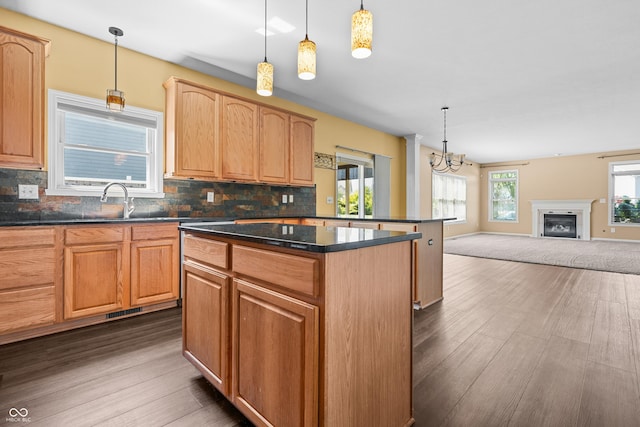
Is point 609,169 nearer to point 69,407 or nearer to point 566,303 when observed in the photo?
point 566,303

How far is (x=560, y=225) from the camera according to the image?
9.89 m

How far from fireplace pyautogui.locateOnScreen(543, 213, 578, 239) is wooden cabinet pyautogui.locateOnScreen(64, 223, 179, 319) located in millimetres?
11195

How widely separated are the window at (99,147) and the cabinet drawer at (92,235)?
0.64 metres

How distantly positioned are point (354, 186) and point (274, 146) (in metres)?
2.68

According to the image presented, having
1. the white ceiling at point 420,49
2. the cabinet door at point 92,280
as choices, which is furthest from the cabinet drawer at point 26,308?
the white ceiling at point 420,49

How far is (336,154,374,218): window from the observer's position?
6.26 meters

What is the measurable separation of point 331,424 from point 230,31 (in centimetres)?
328

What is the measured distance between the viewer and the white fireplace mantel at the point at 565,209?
368 inches

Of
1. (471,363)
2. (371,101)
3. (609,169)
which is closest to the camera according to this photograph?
(471,363)

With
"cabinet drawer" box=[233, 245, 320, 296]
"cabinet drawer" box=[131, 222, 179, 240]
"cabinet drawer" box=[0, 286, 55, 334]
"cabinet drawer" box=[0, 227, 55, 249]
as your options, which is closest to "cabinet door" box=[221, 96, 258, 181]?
"cabinet drawer" box=[131, 222, 179, 240]

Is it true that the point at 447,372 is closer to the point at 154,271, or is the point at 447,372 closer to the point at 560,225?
the point at 154,271

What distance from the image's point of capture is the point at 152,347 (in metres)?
2.27

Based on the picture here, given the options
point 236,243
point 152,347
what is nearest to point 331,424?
point 236,243

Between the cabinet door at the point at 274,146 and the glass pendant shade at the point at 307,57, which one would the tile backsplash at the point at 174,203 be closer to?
the cabinet door at the point at 274,146
